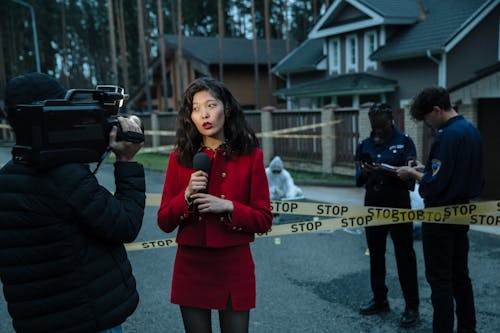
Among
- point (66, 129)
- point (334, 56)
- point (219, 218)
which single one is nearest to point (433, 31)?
point (334, 56)

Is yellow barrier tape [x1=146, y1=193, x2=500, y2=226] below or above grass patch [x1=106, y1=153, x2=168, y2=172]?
above

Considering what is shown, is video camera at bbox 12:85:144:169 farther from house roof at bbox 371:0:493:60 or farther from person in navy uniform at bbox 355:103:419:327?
house roof at bbox 371:0:493:60

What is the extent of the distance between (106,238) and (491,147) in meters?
9.55

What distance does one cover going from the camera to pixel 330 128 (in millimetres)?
14062

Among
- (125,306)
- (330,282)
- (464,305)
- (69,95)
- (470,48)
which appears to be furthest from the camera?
(470,48)

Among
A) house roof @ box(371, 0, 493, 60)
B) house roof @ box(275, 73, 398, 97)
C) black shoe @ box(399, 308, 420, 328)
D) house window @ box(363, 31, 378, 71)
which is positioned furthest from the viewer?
house window @ box(363, 31, 378, 71)

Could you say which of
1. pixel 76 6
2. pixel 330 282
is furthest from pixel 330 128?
pixel 76 6

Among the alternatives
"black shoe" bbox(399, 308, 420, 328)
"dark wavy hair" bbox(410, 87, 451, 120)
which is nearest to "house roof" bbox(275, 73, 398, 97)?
"black shoe" bbox(399, 308, 420, 328)

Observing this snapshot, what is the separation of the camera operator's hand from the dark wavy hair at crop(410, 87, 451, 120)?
2.24 m

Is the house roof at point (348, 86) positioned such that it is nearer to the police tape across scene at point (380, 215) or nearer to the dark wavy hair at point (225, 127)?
the police tape across scene at point (380, 215)

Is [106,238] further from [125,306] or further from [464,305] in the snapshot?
[464,305]

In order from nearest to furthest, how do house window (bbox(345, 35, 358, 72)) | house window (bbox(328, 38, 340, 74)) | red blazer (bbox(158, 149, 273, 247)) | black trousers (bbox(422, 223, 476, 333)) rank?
red blazer (bbox(158, 149, 273, 247)), black trousers (bbox(422, 223, 476, 333)), house window (bbox(345, 35, 358, 72)), house window (bbox(328, 38, 340, 74))

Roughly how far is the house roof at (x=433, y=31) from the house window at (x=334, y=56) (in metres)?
2.83

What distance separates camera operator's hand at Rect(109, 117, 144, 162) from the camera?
2043 millimetres
